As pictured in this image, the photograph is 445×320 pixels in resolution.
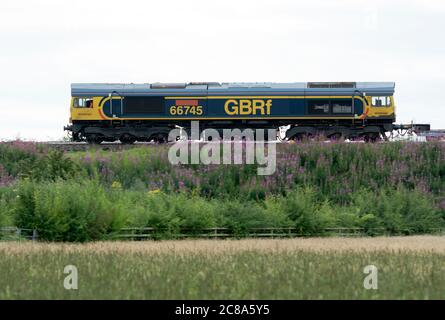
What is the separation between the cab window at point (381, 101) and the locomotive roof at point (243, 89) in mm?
430

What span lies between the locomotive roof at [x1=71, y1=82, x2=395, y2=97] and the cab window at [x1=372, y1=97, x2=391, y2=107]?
430 millimetres

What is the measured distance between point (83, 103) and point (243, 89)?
383 inches

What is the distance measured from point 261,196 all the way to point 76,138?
18630 mm

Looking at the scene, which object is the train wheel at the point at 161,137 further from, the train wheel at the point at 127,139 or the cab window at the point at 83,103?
the cab window at the point at 83,103

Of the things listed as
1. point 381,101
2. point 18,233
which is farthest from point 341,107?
point 18,233

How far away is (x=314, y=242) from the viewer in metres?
22.5

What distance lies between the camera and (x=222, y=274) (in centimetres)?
1357

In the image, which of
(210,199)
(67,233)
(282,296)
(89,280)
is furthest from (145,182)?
(282,296)

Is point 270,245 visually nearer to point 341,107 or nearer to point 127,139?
point 127,139

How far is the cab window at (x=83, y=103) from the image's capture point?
152ft

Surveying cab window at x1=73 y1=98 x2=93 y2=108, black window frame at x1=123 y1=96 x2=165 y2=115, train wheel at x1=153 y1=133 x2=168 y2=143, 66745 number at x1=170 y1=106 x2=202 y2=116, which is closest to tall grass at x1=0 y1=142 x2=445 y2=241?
cab window at x1=73 y1=98 x2=93 y2=108

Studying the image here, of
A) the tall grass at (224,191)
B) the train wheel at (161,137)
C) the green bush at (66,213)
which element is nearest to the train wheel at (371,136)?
the tall grass at (224,191)
